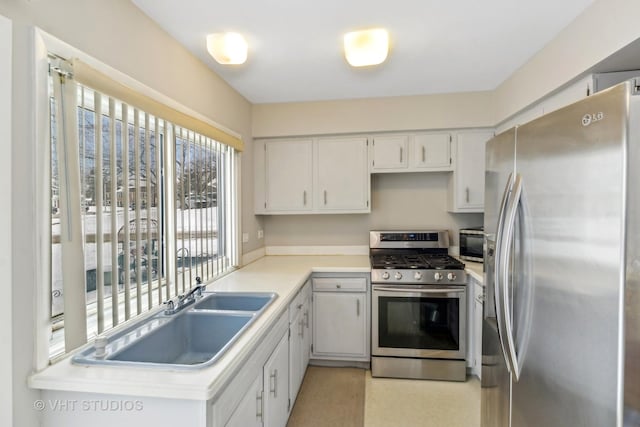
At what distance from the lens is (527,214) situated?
125 cm

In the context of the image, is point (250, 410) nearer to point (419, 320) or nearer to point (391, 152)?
point (419, 320)

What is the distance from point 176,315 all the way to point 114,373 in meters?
0.56

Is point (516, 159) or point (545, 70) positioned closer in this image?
point (516, 159)

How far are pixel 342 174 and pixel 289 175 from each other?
0.53m

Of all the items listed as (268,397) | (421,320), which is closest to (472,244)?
(421,320)

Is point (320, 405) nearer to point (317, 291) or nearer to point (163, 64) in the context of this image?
point (317, 291)

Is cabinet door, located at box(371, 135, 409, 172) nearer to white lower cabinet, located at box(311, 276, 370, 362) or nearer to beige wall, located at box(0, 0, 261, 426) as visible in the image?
white lower cabinet, located at box(311, 276, 370, 362)

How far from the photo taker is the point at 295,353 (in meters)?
2.24

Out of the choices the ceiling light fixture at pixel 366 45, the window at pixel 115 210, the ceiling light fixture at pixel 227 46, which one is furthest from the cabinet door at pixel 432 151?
the window at pixel 115 210

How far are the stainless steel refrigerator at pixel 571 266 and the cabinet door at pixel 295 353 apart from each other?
1211 millimetres

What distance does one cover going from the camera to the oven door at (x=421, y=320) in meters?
2.60

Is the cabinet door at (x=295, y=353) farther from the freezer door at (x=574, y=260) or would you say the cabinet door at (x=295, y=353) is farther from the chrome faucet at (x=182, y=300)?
the freezer door at (x=574, y=260)

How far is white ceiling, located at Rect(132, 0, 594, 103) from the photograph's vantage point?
5.40 ft

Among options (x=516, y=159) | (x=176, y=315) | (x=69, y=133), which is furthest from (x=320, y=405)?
(x=69, y=133)
